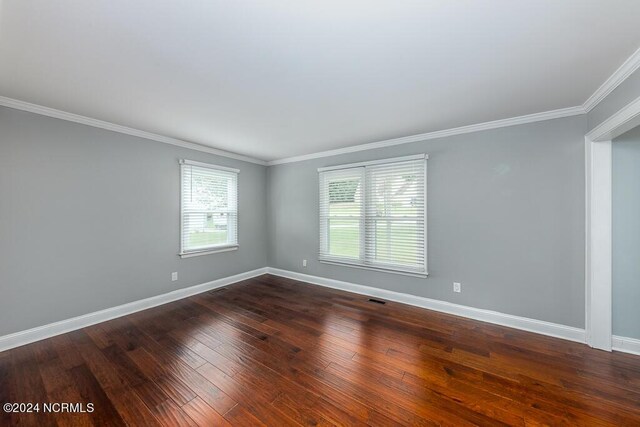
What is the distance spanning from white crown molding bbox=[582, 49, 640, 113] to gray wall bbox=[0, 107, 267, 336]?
4.92 meters

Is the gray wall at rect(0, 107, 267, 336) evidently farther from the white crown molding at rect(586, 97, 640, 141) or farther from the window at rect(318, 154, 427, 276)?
the white crown molding at rect(586, 97, 640, 141)

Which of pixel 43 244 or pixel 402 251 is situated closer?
pixel 43 244

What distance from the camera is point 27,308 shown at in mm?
2508

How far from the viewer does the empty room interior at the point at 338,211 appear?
1563mm

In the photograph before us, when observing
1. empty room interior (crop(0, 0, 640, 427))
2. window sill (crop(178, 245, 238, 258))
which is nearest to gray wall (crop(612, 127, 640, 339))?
empty room interior (crop(0, 0, 640, 427))

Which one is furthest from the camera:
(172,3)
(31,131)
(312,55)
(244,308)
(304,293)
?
(304,293)

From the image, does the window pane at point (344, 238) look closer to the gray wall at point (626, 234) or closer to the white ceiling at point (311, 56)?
the white ceiling at point (311, 56)

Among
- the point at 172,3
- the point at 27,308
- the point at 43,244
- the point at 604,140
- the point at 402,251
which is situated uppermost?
the point at 172,3

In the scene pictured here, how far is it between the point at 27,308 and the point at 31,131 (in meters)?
1.88

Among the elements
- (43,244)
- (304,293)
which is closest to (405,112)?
(304,293)

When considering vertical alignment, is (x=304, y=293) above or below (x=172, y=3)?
below

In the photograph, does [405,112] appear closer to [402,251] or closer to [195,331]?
[402,251]

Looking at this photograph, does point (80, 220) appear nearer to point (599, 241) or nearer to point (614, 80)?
point (614, 80)

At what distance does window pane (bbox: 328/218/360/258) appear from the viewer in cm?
409
